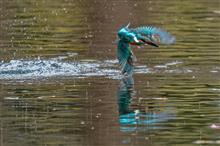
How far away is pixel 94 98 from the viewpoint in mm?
12812

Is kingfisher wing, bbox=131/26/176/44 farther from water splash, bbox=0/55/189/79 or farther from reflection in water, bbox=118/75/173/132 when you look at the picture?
water splash, bbox=0/55/189/79

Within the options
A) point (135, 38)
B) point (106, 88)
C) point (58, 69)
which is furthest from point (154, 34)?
point (58, 69)

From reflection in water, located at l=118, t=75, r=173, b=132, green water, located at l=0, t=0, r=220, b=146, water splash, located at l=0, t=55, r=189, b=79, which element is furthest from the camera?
water splash, located at l=0, t=55, r=189, b=79

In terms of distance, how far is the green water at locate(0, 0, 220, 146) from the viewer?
10633mm

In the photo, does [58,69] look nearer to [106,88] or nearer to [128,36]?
[106,88]

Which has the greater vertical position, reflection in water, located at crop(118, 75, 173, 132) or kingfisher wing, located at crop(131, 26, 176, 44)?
kingfisher wing, located at crop(131, 26, 176, 44)

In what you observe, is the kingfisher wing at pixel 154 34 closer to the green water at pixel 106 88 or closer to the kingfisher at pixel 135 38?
the kingfisher at pixel 135 38

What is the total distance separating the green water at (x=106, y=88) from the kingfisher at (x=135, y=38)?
410 mm

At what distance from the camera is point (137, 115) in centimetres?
1166

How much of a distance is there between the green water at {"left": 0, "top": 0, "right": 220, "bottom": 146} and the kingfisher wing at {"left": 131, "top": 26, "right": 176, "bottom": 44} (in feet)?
2.26

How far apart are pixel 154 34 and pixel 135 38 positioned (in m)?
0.35

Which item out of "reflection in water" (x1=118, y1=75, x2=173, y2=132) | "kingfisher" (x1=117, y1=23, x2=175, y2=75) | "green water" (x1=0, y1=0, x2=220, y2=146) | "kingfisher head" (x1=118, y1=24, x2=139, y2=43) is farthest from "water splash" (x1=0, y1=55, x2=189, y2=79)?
"reflection in water" (x1=118, y1=75, x2=173, y2=132)

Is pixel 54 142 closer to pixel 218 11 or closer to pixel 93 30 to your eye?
pixel 93 30

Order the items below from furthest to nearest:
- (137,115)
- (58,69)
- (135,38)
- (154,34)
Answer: (58,69)
(154,34)
(135,38)
(137,115)
